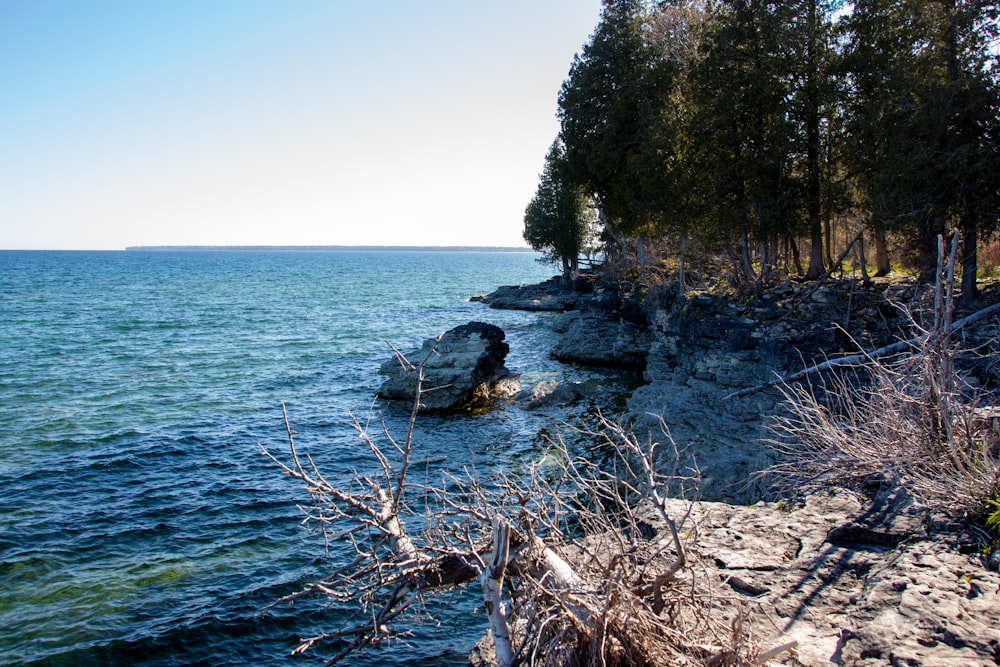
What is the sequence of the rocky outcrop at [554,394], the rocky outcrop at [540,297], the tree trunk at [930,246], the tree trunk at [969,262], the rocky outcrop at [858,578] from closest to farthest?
the rocky outcrop at [858,578] → the tree trunk at [969,262] → the tree trunk at [930,246] → the rocky outcrop at [554,394] → the rocky outcrop at [540,297]

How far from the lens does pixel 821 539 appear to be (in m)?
9.20

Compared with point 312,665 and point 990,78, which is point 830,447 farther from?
point 990,78

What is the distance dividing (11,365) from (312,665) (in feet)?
101

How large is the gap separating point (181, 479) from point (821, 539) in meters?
15.7

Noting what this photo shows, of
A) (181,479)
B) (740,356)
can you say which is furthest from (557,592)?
(740,356)

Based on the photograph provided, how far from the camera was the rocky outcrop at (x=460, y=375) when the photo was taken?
2441 centimetres

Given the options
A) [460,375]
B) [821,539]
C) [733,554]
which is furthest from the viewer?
[460,375]

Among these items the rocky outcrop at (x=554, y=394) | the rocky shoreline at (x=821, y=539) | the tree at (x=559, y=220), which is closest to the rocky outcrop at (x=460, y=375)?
the rocky outcrop at (x=554, y=394)

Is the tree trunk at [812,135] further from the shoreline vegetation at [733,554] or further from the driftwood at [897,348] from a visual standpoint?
the shoreline vegetation at [733,554]

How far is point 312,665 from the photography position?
1028cm

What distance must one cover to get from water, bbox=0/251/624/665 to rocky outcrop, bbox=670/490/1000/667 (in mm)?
4649

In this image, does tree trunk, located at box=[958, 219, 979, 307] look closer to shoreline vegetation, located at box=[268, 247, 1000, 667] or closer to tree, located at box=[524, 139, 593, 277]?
shoreline vegetation, located at box=[268, 247, 1000, 667]

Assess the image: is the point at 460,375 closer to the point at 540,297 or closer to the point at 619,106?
the point at 619,106

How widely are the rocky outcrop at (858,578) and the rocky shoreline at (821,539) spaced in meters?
0.02
